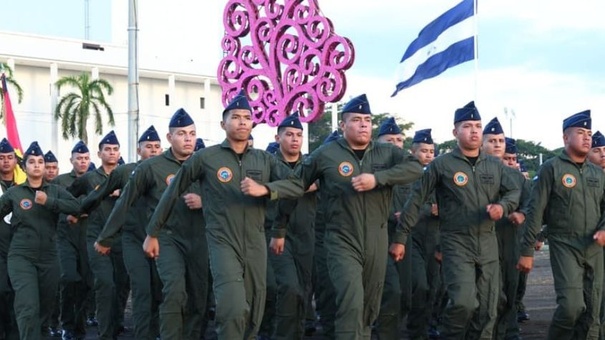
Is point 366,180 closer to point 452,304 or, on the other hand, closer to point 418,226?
point 452,304

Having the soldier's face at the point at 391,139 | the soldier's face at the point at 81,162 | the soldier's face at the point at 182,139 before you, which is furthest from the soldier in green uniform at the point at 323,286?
the soldier's face at the point at 81,162

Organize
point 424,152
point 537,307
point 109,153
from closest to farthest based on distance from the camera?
1. point 424,152
2. point 109,153
3. point 537,307

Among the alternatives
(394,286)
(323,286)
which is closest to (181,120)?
(323,286)

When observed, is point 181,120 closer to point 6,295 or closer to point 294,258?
point 294,258

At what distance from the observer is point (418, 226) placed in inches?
487

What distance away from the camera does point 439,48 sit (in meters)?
20.3

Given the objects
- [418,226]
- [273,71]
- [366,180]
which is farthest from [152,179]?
[273,71]

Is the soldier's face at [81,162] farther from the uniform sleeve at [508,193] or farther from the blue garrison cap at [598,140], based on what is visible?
the blue garrison cap at [598,140]

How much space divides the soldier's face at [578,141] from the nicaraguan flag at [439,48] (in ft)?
31.8

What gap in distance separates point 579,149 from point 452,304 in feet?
6.13

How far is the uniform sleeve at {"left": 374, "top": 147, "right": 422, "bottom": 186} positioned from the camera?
29.7 ft

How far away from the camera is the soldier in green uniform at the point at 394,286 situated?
10.6 meters

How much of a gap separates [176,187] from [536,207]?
3261 mm

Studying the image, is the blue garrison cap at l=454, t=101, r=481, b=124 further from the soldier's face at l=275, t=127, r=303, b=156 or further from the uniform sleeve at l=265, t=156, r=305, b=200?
the soldier's face at l=275, t=127, r=303, b=156
